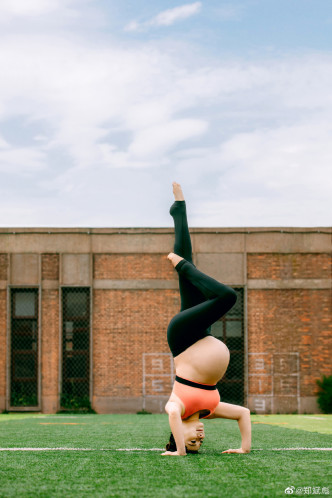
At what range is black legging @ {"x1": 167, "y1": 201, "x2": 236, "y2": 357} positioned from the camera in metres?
5.25

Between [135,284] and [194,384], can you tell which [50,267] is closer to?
[135,284]

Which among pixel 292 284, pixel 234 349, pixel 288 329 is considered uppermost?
pixel 292 284

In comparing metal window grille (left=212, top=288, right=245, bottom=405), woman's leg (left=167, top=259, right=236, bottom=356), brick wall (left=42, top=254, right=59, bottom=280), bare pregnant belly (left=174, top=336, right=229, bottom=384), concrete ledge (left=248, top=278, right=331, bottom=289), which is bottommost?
metal window grille (left=212, top=288, right=245, bottom=405)

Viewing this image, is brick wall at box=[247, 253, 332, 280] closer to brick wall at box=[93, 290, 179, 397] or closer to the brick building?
the brick building

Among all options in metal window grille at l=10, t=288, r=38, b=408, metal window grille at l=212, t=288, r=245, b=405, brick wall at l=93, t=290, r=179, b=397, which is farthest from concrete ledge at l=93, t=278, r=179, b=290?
metal window grille at l=10, t=288, r=38, b=408

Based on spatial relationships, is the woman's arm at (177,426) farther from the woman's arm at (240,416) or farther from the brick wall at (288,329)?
the brick wall at (288,329)

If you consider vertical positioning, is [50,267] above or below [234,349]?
above

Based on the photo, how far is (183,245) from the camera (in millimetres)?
5566

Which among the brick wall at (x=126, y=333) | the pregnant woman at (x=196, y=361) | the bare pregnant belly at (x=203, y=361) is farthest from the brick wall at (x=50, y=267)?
the bare pregnant belly at (x=203, y=361)

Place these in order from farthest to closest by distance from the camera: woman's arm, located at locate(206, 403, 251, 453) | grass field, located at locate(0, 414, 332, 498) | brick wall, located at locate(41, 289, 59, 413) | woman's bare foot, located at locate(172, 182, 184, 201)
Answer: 1. brick wall, located at locate(41, 289, 59, 413)
2. woman's bare foot, located at locate(172, 182, 184, 201)
3. woman's arm, located at locate(206, 403, 251, 453)
4. grass field, located at locate(0, 414, 332, 498)

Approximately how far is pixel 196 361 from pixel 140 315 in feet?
46.5

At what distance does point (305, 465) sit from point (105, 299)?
15.0 metres

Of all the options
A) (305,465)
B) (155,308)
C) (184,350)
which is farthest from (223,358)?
(155,308)

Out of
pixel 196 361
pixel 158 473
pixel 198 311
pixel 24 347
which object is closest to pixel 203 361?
pixel 196 361
